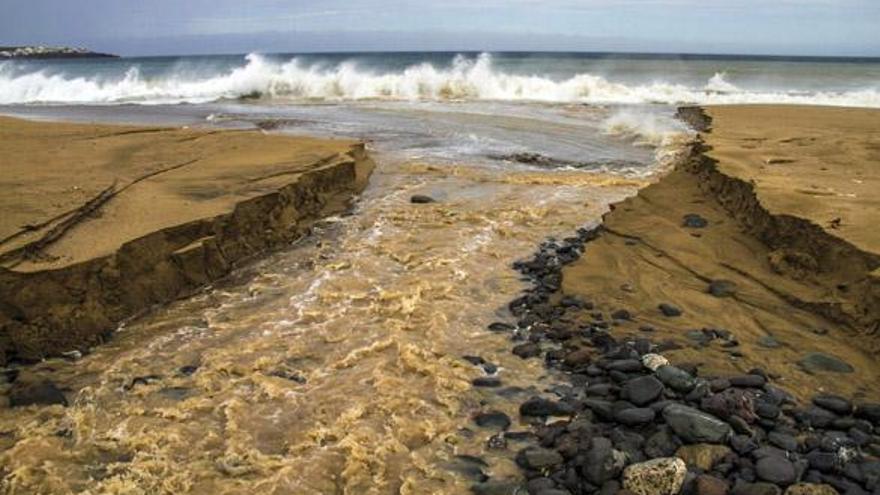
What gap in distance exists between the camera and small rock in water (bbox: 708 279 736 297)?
248 inches

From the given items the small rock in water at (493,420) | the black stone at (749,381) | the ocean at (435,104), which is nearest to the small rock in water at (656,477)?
the small rock in water at (493,420)

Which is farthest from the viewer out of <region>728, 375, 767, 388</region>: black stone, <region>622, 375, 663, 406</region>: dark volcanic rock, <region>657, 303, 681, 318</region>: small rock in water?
<region>657, 303, 681, 318</region>: small rock in water

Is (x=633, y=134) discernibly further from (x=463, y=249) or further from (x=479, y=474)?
(x=479, y=474)

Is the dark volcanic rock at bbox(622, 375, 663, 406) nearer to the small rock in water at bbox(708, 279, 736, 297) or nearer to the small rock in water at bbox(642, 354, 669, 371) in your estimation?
the small rock in water at bbox(642, 354, 669, 371)

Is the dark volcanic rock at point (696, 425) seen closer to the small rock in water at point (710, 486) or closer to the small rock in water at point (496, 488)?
the small rock in water at point (710, 486)

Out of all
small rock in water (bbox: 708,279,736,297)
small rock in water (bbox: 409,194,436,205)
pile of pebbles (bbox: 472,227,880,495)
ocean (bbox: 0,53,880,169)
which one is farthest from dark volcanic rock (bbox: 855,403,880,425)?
ocean (bbox: 0,53,880,169)

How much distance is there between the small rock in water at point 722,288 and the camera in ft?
20.6

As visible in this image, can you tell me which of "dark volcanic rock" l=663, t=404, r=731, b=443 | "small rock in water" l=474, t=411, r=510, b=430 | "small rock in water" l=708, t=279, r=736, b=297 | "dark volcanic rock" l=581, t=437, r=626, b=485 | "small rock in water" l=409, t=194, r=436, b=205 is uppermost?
"small rock in water" l=409, t=194, r=436, b=205

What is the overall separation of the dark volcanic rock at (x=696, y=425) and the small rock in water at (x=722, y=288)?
220 cm

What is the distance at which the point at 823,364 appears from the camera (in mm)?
5027

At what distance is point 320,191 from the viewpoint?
9.98 meters

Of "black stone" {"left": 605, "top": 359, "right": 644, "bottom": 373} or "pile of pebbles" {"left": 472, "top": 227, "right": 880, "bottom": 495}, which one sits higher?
"black stone" {"left": 605, "top": 359, "right": 644, "bottom": 373}

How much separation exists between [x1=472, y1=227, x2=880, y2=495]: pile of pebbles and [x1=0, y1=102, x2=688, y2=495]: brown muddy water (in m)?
0.24

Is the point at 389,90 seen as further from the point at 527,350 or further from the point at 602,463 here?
the point at 602,463
